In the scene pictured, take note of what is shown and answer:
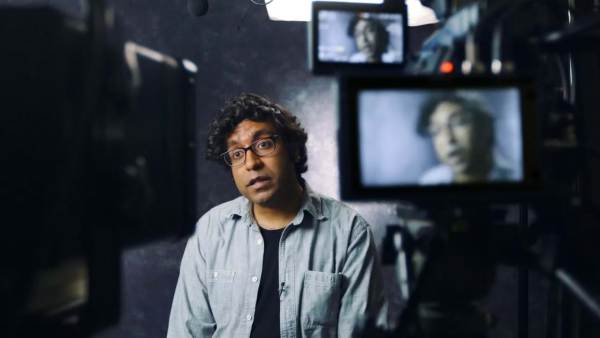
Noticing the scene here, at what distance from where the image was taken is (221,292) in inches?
77.5

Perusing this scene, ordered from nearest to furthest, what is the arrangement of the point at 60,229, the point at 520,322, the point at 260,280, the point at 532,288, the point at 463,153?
the point at 60,229 → the point at 463,153 → the point at 260,280 → the point at 520,322 → the point at 532,288

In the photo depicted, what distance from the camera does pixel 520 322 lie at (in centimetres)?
236

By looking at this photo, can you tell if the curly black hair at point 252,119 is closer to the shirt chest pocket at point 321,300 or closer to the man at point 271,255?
the man at point 271,255

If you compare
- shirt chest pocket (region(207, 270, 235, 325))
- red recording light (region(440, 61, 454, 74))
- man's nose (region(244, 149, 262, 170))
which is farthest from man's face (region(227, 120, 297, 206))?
red recording light (region(440, 61, 454, 74))

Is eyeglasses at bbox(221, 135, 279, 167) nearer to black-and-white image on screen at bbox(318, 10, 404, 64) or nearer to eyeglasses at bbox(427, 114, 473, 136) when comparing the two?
black-and-white image on screen at bbox(318, 10, 404, 64)

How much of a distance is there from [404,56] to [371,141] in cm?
27

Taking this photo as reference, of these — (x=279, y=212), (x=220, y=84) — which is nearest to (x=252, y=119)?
(x=279, y=212)

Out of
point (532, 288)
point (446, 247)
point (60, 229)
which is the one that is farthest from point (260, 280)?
point (532, 288)

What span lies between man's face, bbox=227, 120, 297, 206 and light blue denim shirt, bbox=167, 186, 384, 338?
0.10 meters

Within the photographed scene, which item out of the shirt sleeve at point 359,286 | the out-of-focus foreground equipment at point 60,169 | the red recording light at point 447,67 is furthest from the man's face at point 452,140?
the shirt sleeve at point 359,286

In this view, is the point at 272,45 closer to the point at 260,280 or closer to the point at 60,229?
the point at 260,280

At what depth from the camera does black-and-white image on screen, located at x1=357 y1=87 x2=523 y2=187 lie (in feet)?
3.53

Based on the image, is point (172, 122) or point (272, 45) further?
point (272, 45)

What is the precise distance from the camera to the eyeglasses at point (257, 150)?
6.48 feet
